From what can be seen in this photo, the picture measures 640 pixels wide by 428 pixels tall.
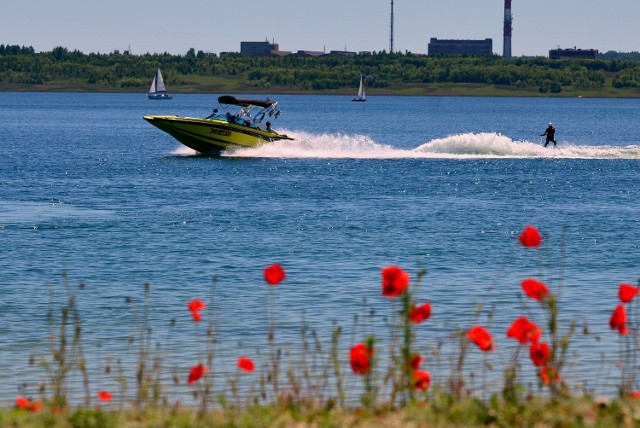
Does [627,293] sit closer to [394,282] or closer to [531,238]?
[531,238]

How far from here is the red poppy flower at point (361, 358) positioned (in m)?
9.23

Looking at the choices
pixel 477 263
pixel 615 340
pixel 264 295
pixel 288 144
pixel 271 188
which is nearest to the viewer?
pixel 615 340

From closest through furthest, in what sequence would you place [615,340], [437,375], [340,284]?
1. [437,375]
2. [615,340]
3. [340,284]

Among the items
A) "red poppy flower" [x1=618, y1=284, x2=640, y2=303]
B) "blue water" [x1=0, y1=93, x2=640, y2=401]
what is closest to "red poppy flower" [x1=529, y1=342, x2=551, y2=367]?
"red poppy flower" [x1=618, y1=284, x2=640, y2=303]

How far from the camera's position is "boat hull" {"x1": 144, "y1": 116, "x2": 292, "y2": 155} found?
58.5 meters

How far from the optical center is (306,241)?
3206 centimetres

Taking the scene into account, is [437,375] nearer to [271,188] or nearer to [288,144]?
[271,188]

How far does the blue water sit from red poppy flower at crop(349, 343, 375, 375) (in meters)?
2.42

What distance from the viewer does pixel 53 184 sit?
51.5 meters

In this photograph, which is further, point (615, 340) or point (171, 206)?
point (171, 206)

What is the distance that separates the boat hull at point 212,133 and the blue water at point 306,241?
2.92 feet

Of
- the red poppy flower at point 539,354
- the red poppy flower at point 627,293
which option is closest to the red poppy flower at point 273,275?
the red poppy flower at point 539,354

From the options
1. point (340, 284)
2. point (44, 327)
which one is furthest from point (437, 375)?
point (340, 284)

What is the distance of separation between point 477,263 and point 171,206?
1715 cm
